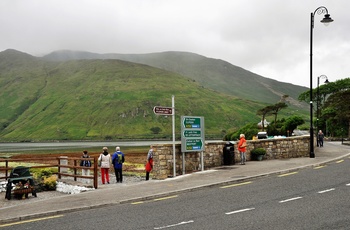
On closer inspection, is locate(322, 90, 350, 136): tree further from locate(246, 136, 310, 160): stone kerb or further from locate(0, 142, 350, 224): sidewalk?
locate(0, 142, 350, 224): sidewalk

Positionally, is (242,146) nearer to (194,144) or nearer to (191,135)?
(194,144)

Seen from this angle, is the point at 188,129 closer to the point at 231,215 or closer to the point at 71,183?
the point at 71,183

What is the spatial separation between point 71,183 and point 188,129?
22.8ft

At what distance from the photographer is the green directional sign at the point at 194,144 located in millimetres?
19936

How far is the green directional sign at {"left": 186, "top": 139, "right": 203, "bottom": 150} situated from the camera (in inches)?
785

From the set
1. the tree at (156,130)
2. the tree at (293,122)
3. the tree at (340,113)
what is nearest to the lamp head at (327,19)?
the tree at (293,122)

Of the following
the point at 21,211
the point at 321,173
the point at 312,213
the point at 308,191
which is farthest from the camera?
the point at 321,173

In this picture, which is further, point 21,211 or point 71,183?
point 71,183

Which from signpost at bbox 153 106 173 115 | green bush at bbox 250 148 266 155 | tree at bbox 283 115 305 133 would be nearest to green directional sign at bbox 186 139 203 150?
signpost at bbox 153 106 173 115

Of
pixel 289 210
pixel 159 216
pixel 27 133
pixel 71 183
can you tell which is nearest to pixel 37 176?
pixel 71 183

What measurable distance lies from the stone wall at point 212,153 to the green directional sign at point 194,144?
594 mm

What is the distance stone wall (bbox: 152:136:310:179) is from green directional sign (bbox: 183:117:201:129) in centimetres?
121

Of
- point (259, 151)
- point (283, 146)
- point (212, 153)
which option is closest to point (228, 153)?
point (212, 153)

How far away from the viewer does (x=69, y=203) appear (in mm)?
13008
